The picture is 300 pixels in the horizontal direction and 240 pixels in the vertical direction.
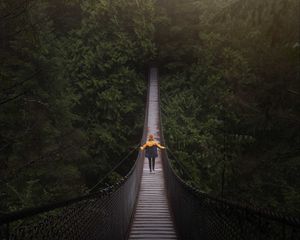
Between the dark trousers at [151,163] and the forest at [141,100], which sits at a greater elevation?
the forest at [141,100]

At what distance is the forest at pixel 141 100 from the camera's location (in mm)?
10234

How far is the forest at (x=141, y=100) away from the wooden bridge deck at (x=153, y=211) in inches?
47.9

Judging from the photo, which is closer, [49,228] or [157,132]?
[49,228]

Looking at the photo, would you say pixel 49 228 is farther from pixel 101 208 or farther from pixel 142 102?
pixel 142 102

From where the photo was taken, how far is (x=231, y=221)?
2.71m

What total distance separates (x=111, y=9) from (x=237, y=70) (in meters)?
7.78

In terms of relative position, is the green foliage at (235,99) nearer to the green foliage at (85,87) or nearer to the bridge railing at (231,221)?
the bridge railing at (231,221)

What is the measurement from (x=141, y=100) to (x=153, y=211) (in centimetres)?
1352

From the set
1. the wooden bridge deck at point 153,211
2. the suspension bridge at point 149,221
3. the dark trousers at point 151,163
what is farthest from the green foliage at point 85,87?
the suspension bridge at point 149,221

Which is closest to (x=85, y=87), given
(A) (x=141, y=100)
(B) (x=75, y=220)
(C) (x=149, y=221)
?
(A) (x=141, y=100)

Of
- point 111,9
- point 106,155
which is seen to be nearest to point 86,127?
point 106,155

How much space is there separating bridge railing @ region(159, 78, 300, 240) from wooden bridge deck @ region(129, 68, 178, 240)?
135cm

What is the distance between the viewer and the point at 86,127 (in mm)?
18609

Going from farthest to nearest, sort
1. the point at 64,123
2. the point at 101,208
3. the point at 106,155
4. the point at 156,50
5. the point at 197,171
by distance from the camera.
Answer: the point at 156,50 → the point at 106,155 → the point at 64,123 → the point at 197,171 → the point at 101,208
